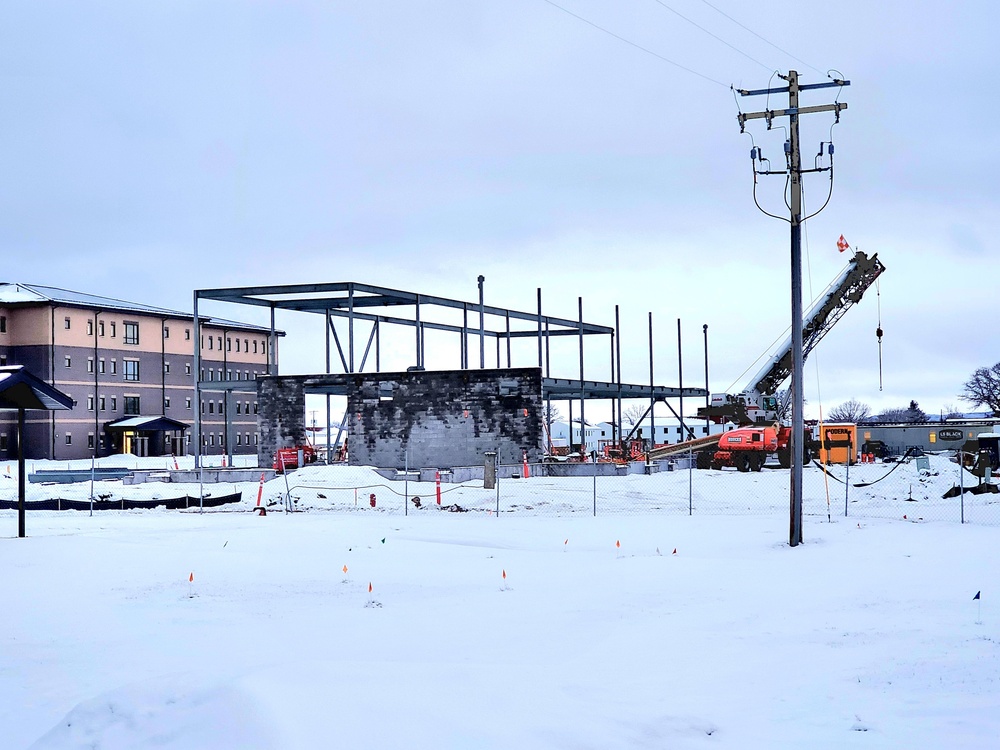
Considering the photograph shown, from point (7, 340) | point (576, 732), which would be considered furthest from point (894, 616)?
point (7, 340)

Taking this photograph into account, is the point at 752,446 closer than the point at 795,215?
No

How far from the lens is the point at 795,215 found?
790 inches

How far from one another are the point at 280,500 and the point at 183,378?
2050 inches

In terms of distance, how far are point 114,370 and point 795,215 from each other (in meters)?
63.8

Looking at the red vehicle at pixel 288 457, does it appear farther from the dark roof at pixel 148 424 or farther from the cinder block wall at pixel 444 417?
the dark roof at pixel 148 424

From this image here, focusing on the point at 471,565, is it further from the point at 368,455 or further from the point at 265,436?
the point at 265,436

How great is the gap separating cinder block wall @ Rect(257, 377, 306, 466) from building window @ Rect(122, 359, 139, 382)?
3407 cm

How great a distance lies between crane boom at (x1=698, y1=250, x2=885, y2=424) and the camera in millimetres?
47031

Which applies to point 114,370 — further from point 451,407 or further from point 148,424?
point 451,407

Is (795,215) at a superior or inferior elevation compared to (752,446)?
superior

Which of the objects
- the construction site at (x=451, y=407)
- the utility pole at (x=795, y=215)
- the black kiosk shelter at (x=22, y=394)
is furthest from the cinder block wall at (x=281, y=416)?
the utility pole at (x=795, y=215)

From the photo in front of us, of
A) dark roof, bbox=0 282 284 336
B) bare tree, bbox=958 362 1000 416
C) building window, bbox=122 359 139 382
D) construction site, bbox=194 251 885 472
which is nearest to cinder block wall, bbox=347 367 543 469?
construction site, bbox=194 251 885 472

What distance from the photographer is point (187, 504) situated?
1234 inches

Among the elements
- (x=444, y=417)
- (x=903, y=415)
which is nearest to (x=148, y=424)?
(x=444, y=417)
